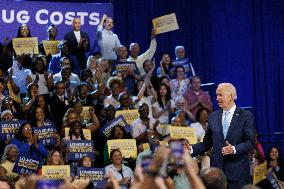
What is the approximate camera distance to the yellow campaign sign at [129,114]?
1038cm

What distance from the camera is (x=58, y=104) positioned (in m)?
10.2

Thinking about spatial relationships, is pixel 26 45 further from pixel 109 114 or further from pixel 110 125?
pixel 110 125

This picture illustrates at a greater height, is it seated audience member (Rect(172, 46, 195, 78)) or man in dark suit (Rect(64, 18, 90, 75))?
A: man in dark suit (Rect(64, 18, 90, 75))

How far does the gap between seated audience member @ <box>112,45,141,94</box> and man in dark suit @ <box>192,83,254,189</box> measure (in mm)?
5175

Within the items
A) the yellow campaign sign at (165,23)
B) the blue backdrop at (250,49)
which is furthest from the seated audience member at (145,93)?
the blue backdrop at (250,49)

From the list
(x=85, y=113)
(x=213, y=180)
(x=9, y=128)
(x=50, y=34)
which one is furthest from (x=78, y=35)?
(x=213, y=180)

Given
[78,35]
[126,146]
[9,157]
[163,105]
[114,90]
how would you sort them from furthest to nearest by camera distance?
[78,35]
[163,105]
[114,90]
[126,146]
[9,157]

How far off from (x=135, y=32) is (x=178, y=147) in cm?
1102

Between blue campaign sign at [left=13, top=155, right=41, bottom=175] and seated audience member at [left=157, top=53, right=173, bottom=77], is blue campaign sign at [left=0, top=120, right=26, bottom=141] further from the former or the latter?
seated audience member at [left=157, top=53, right=173, bottom=77]

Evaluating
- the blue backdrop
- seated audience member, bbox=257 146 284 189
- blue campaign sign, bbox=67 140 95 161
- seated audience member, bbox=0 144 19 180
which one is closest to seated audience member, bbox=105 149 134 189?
blue campaign sign, bbox=67 140 95 161

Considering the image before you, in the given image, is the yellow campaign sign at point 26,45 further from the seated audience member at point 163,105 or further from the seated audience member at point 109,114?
the seated audience member at point 163,105

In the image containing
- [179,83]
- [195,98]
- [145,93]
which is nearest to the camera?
[145,93]

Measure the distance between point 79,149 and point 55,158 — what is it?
0.43 metres

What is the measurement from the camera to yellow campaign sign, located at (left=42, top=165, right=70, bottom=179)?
862 centimetres
